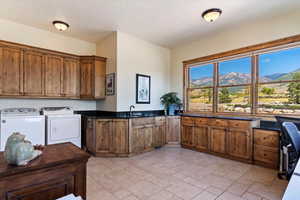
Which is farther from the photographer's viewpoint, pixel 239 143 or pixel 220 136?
pixel 220 136

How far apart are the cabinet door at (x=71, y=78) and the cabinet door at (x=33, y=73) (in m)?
0.46

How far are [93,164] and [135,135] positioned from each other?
1050 mm

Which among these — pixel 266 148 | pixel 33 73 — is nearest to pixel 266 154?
pixel 266 148

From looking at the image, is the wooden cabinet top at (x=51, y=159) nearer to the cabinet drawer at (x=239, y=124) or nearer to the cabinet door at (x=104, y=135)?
the cabinet door at (x=104, y=135)

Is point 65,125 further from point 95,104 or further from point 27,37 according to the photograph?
point 27,37

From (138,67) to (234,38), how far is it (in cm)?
242

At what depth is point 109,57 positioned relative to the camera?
163 inches

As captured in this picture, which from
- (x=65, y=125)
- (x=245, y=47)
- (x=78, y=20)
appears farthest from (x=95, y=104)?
(x=245, y=47)

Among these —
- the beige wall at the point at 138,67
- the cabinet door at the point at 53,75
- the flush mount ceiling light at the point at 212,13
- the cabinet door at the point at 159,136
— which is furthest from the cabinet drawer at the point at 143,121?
the flush mount ceiling light at the point at 212,13

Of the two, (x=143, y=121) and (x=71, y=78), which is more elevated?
(x=71, y=78)

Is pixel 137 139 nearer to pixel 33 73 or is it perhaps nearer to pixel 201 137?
pixel 201 137

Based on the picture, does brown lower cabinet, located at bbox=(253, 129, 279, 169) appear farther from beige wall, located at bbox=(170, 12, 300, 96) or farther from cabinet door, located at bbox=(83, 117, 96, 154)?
cabinet door, located at bbox=(83, 117, 96, 154)

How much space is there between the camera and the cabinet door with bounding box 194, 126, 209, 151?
386cm

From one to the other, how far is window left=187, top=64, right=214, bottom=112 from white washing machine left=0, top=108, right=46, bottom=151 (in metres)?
3.75
